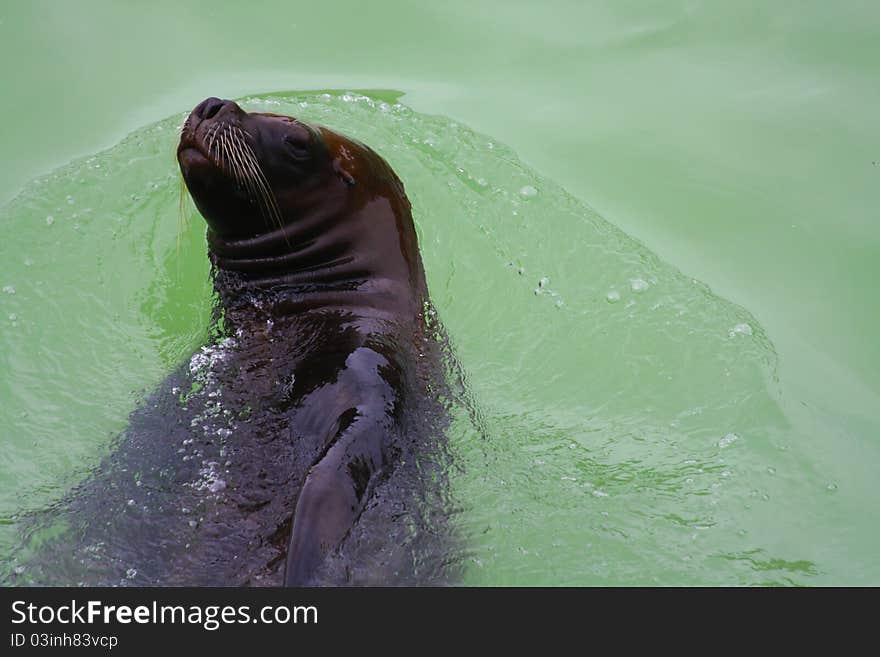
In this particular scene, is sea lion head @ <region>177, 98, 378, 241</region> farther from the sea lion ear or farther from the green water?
the green water

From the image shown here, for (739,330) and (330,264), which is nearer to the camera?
(330,264)

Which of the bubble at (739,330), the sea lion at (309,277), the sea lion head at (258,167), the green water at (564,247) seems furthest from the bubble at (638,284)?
the sea lion head at (258,167)

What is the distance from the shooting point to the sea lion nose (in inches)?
168

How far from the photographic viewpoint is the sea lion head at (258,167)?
13.9 ft

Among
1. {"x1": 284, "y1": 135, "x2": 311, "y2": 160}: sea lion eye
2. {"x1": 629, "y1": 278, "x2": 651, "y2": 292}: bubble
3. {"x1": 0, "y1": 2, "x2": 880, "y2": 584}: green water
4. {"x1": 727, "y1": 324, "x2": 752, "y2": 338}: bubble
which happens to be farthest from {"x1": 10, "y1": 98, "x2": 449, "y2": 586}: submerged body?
{"x1": 727, "y1": 324, "x2": 752, "y2": 338}: bubble

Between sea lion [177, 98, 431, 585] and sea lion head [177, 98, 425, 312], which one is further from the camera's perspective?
sea lion head [177, 98, 425, 312]

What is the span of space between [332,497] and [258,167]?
1.61m

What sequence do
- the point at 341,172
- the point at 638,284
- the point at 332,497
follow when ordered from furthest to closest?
the point at 638,284, the point at 341,172, the point at 332,497

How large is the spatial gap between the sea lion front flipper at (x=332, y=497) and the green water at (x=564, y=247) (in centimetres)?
61

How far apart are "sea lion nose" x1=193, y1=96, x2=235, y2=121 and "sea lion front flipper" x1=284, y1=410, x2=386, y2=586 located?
1.46 metres

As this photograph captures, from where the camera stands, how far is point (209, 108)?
4281 millimetres

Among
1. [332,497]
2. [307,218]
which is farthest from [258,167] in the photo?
[332,497]

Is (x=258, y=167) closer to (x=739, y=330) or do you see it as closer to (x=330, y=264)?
(x=330, y=264)

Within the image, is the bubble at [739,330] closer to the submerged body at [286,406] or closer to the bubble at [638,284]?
the bubble at [638,284]
